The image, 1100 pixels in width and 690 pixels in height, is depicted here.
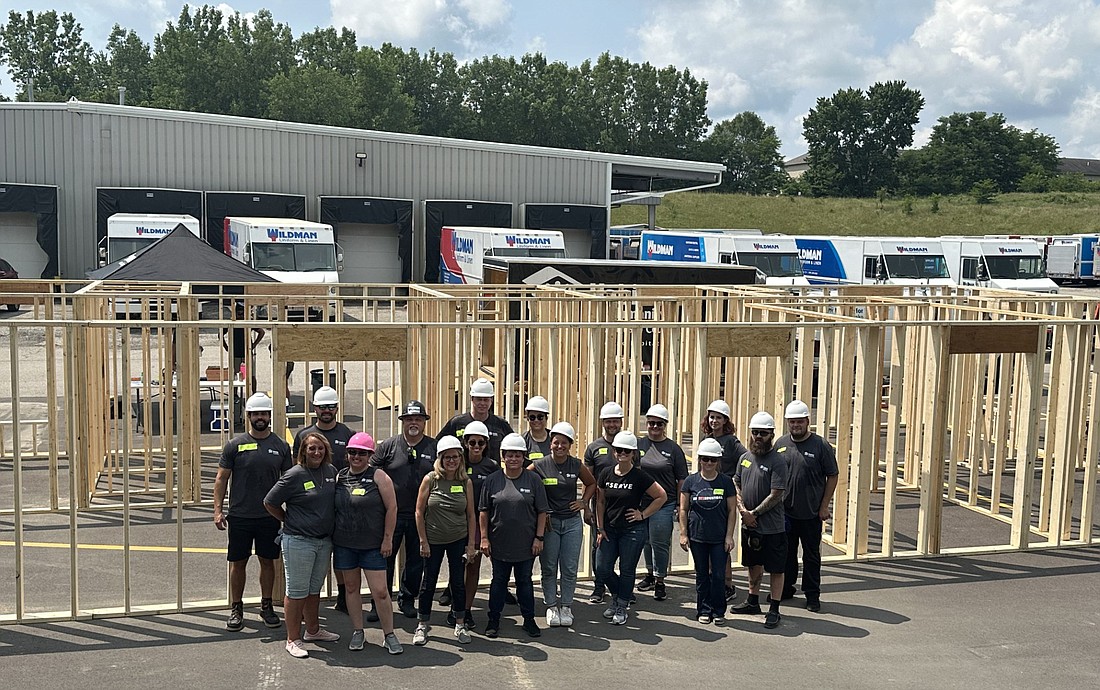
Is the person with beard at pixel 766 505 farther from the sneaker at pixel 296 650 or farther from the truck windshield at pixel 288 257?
the truck windshield at pixel 288 257

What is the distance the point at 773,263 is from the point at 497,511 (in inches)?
1001

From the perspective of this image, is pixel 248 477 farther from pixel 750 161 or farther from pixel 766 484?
pixel 750 161

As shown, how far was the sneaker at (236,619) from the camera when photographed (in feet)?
26.6

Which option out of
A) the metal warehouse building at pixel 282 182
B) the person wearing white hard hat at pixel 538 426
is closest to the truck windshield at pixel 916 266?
the metal warehouse building at pixel 282 182

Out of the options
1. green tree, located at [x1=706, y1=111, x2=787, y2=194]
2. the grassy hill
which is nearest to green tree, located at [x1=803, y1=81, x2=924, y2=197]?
green tree, located at [x1=706, y1=111, x2=787, y2=194]

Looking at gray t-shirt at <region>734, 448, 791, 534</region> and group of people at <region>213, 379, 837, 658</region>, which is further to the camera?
gray t-shirt at <region>734, 448, 791, 534</region>

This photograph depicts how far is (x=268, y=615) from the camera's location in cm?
825

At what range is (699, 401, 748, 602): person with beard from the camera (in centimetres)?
898

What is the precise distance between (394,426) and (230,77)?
82137 mm

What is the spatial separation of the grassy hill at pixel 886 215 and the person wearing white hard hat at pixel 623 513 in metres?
63.0

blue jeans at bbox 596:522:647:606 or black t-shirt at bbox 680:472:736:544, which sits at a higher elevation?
black t-shirt at bbox 680:472:736:544

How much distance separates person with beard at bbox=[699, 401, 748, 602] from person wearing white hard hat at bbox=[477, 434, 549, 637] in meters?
1.74

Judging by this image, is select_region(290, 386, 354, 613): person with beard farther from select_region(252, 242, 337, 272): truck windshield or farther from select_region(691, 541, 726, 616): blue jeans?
select_region(252, 242, 337, 272): truck windshield

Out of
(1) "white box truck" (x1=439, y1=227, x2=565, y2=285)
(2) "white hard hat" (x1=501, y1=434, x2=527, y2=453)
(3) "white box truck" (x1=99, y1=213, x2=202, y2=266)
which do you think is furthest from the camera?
(1) "white box truck" (x1=439, y1=227, x2=565, y2=285)
